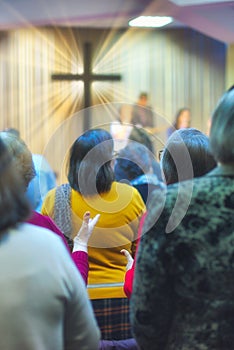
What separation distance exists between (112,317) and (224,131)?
112 centimetres

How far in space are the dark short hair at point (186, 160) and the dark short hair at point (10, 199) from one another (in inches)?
28.9

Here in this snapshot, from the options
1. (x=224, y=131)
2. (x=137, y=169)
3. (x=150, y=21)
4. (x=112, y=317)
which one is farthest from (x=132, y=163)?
(x=150, y=21)

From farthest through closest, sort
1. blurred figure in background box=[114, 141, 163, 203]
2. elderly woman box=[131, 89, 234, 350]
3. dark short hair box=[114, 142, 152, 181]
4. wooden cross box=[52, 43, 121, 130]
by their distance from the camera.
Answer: wooden cross box=[52, 43, 121, 130] → dark short hair box=[114, 142, 152, 181] → blurred figure in background box=[114, 141, 163, 203] → elderly woman box=[131, 89, 234, 350]

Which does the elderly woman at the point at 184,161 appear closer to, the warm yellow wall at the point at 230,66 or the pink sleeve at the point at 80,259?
the pink sleeve at the point at 80,259

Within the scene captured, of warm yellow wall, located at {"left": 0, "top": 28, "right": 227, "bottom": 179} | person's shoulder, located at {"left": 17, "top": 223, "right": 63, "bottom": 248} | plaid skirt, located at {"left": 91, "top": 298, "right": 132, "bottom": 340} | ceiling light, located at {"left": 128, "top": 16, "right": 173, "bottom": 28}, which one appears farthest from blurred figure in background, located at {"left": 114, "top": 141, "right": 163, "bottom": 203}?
ceiling light, located at {"left": 128, "top": 16, "right": 173, "bottom": 28}

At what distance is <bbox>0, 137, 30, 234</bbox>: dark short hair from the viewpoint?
1294mm

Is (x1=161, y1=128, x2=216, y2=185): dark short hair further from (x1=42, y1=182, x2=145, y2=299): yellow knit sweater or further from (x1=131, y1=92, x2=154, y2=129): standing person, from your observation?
(x1=131, y1=92, x2=154, y2=129): standing person

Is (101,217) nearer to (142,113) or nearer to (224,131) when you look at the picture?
(224,131)

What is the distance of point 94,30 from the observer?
8188mm

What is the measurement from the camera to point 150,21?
8133 mm

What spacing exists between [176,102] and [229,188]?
7.09 m

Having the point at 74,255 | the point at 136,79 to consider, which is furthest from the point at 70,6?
the point at 74,255

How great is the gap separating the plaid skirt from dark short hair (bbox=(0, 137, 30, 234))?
43.8 inches

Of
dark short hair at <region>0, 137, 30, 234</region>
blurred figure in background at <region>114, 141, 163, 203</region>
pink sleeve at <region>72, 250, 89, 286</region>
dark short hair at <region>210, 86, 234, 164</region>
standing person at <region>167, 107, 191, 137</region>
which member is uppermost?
dark short hair at <region>210, 86, 234, 164</region>
